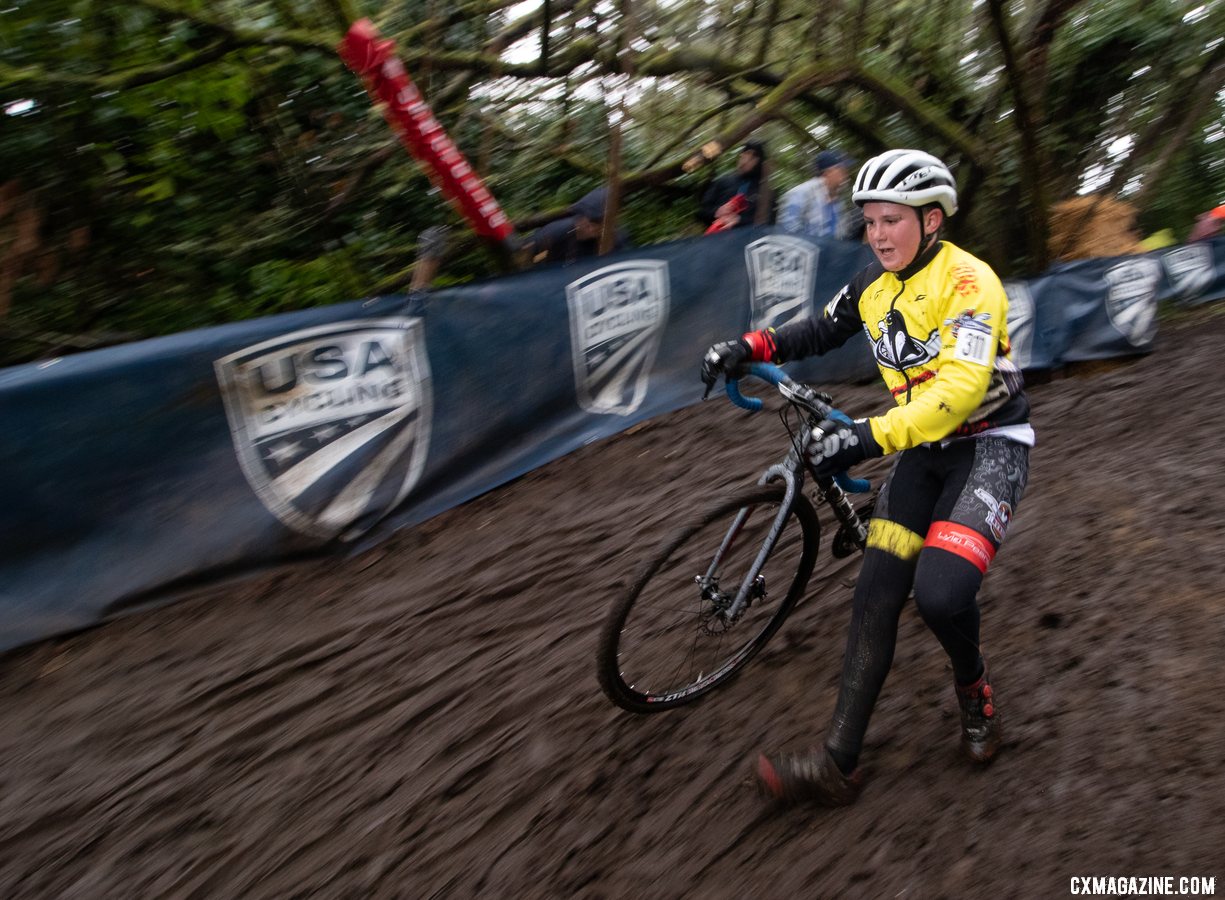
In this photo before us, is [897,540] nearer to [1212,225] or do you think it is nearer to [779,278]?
[779,278]

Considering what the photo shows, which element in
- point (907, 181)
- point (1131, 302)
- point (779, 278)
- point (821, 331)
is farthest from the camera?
point (1131, 302)

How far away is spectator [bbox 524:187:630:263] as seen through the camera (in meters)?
8.16

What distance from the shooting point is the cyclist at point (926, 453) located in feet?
9.70

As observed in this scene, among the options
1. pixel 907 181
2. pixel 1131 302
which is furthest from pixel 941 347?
pixel 1131 302

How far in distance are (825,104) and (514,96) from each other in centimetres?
373

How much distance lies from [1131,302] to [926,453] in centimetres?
743

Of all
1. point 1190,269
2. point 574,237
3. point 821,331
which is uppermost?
point 574,237

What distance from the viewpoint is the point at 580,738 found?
3.79 m

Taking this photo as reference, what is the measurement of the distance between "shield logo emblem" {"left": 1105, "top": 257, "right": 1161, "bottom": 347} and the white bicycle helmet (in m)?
7.24

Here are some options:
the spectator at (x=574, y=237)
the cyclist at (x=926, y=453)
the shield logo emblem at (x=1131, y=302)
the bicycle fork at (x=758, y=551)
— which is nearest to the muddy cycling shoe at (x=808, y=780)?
the cyclist at (x=926, y=453)

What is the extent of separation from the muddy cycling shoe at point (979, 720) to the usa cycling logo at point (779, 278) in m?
5.03

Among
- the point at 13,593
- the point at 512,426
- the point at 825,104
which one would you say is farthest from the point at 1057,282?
the point at 13,593

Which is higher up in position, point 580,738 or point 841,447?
point 841,447

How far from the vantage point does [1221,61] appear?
11703 mm
